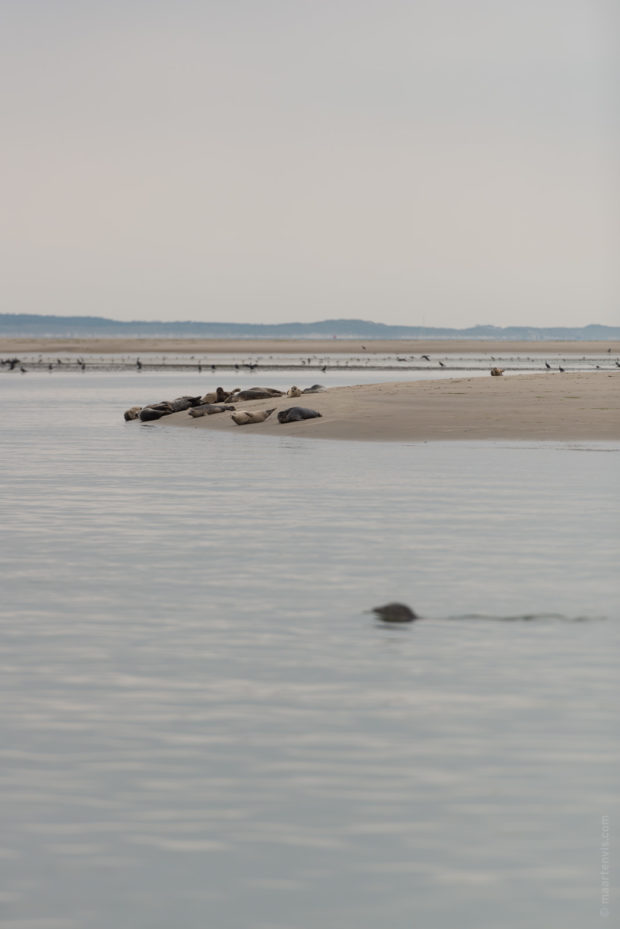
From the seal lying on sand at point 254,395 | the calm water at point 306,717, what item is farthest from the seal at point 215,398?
the calm water at point 306,717

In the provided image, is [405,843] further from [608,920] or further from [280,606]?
[280,606]

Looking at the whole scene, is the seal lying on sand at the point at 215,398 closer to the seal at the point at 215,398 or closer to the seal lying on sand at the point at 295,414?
the seal at the point at 215,398

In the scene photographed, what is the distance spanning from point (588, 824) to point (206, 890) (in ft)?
5.94

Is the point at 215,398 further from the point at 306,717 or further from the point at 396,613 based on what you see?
the point at 306,717

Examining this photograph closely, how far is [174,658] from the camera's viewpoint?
977 cm

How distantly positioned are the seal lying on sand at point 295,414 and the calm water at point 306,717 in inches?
699

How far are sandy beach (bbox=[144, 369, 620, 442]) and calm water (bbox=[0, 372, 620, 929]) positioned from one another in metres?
14.0

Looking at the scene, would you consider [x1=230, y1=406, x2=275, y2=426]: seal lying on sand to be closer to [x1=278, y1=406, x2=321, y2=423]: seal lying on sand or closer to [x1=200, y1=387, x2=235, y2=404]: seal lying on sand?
[x1=278, y1=406, x2=321, y2=423]: seal lying on sand

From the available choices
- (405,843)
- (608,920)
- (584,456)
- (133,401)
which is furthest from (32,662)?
(133,401)

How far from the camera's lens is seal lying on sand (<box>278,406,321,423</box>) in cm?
3622

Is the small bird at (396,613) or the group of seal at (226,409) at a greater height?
the group of seal at (226,409)

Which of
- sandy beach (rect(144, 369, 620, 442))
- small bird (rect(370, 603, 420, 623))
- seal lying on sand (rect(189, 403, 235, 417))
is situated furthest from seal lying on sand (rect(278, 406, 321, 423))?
small bird (rect(370, 603, 420, 623))

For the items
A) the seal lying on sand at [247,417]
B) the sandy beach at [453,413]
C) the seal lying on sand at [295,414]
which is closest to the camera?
the sandy beach at [453,413]

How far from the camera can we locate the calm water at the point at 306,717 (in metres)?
5.70
